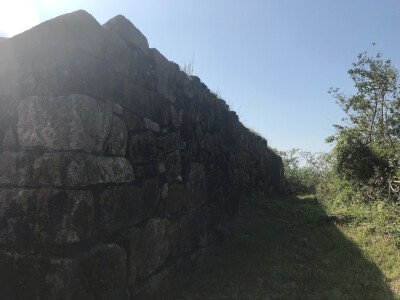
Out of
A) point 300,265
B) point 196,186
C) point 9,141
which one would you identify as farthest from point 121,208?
point 300,265

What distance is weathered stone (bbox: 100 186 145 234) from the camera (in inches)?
81.8

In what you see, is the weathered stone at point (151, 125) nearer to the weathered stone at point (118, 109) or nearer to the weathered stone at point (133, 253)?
the weathered stone at point (118, 109)

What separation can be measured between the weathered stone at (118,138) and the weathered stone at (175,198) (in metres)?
0.86

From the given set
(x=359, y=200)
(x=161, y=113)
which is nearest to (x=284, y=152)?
(x=359, y=200)

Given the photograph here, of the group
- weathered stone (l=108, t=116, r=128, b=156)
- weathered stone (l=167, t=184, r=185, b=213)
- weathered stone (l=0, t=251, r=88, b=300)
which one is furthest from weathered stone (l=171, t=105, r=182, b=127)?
weathered stone (l=0, t=251, r=88, b=300)

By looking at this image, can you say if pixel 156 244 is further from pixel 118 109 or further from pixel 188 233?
pixel 118 109

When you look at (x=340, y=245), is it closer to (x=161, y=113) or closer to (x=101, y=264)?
(x=161, y=113)

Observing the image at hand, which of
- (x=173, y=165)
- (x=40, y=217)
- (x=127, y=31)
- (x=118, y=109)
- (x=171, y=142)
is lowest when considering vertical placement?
(x=40, y=217)

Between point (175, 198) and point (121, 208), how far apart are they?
996mm

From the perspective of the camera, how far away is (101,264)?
1.97m

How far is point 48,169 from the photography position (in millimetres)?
1831

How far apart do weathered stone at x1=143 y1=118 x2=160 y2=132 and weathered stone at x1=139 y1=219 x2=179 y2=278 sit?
29.8 inches

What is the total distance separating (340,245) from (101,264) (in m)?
3.57

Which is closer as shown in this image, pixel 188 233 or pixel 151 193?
pixel 151 193
